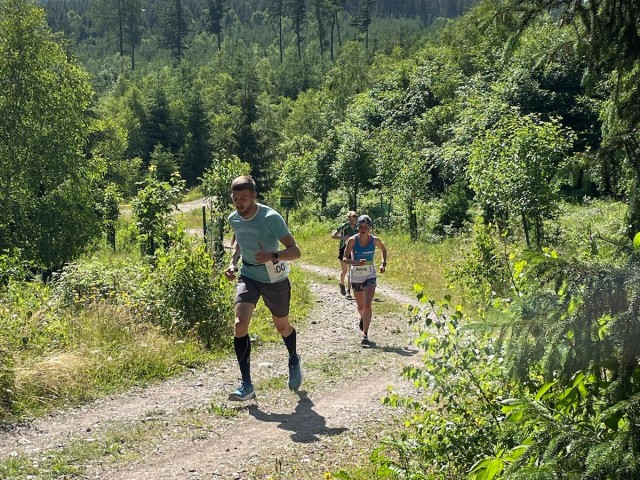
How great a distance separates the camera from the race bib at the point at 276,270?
657cm

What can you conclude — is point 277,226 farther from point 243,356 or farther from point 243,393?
point 243,393

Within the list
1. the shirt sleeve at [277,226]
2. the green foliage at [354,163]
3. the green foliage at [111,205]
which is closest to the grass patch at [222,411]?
the shirt sleeve at [277,226]

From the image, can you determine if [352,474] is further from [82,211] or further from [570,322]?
[82,211]

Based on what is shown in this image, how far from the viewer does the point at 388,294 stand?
15.1m

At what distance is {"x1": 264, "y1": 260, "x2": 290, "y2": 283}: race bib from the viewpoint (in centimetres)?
657

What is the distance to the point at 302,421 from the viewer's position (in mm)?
6094

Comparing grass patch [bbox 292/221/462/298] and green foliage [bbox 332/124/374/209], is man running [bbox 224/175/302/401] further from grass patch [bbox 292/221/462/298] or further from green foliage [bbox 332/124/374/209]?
green foliage [bbox 332/124/374/209]

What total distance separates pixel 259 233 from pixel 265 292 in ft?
2.05

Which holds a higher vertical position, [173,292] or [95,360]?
[173,292]

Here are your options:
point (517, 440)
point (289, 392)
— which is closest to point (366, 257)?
point (289, 392)

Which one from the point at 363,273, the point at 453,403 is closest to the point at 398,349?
the point at 363,273

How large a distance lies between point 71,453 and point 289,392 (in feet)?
7.99

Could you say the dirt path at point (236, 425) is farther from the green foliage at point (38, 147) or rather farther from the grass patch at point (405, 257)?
the green foliage at point (38, 147)

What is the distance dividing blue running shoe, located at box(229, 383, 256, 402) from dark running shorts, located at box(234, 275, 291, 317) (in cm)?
82
